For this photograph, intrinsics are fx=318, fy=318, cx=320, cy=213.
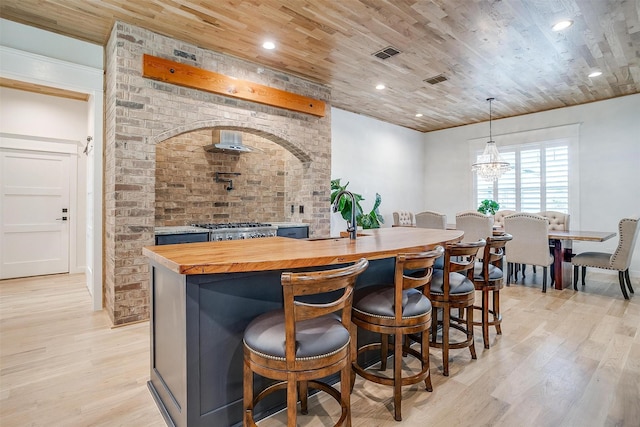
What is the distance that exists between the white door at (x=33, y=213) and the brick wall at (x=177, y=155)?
236 centimetres

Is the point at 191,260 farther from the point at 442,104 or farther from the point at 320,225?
the point at 442,104

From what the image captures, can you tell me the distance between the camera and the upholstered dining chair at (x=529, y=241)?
4449 millimetres

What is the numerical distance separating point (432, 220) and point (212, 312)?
4397 mm

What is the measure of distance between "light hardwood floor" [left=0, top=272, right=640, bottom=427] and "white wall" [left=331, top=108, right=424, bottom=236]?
3704 mm

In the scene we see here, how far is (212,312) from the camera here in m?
1.63

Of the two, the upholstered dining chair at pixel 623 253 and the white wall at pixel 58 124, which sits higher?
the white wall at pixel 58 124

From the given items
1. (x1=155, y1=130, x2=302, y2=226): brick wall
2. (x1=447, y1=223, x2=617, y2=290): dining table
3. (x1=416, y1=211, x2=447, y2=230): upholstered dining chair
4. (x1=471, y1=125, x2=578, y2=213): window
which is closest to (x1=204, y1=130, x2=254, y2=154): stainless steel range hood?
(x1=155, y1=130, x2=302, y2=226): brick wall

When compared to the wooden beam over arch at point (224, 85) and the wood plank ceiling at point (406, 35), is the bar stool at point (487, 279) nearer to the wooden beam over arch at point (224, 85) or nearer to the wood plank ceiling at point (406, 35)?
the wood plank ceiling at point (406, 35)

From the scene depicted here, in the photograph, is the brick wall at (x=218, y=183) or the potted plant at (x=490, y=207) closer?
the brick wall at (x=218, y=183)

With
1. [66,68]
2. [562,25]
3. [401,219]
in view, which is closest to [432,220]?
[401,219]

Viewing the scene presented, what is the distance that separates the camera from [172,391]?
1.76m

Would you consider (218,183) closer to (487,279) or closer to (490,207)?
(487,279)

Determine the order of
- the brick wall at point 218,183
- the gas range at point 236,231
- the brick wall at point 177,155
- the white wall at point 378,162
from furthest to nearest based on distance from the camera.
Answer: the white wall at point 378,162 → the brick wall at point 218,183 → the gas range at point 236,231 → the brick wall at point 177,155

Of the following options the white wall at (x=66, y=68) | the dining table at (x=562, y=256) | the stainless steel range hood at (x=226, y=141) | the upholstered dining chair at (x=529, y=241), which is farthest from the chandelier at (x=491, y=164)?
the white wall at (x=66, y=68)
